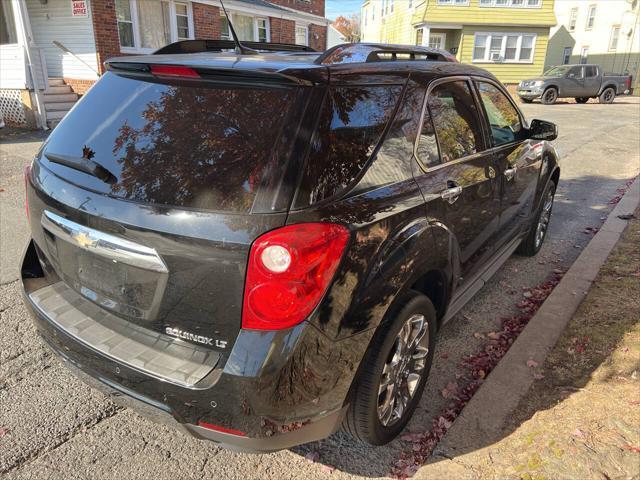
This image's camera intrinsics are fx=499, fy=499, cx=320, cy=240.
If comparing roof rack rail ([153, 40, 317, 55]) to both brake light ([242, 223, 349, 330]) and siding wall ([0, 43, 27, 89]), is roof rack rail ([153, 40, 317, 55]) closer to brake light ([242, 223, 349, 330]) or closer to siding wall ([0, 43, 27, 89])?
brake light ([242, 223, 349, 330])

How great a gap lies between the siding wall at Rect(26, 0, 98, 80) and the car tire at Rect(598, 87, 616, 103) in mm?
23098

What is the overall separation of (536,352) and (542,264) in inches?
75.6

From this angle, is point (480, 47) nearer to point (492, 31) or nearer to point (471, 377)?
point (492, 31)

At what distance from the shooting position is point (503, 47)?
2830 cm

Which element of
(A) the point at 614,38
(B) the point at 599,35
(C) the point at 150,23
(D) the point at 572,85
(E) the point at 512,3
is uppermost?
(E) the point at 512,3

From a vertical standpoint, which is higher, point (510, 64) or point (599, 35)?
point (599, 35)

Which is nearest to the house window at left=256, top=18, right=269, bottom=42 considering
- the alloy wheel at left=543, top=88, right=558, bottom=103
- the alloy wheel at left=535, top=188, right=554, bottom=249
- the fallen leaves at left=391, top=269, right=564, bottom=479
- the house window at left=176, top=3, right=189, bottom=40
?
the house window at left=176, top=3, right=189, bottom=40

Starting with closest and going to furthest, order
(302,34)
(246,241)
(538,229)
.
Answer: (246,241)
(538,229)
(302,34)

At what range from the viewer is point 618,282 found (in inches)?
166

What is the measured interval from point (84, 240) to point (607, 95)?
28.4 m

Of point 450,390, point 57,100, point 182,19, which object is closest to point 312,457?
point 450,390

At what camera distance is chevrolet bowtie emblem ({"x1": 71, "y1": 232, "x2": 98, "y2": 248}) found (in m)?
2.05

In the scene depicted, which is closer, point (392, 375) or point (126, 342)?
point (126, 342)

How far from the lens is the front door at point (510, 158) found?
3.56m
